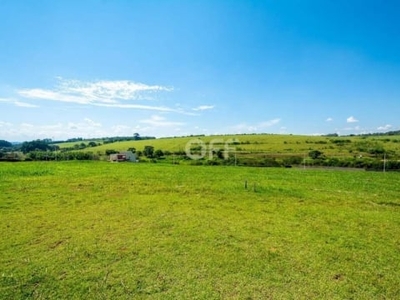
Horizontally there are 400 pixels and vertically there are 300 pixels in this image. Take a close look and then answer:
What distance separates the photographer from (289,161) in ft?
114

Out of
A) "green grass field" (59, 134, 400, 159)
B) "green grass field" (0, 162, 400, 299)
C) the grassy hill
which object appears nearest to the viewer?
"green grass field" (0, 162, 400, 299)

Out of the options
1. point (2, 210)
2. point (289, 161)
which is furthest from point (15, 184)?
point (289, 161)

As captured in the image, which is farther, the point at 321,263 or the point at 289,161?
the point at 289,161

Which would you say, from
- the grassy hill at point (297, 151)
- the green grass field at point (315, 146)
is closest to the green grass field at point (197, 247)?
the grassy hill at point (297, 151)

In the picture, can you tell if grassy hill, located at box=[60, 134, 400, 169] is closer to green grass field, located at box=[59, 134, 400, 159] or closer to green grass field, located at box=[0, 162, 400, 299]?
green grass field, located at box=[59, 134, 400, 159]

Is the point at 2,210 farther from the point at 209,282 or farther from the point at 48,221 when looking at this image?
the point at 209,282

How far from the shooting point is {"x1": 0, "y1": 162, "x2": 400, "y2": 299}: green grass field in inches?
159

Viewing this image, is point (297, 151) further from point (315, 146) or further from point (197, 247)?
point (197, 247)

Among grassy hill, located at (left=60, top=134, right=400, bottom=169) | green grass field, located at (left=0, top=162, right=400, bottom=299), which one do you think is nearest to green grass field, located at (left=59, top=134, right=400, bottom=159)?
grassy hill, located at (left=60, top=134, right=400, bottom=169)

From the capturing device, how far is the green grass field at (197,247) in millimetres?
4039

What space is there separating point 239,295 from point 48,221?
19.4ft

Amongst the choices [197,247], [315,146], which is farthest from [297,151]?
[197,247]

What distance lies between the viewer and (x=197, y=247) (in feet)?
18.1

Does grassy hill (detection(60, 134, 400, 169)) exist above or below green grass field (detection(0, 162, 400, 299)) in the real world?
above
